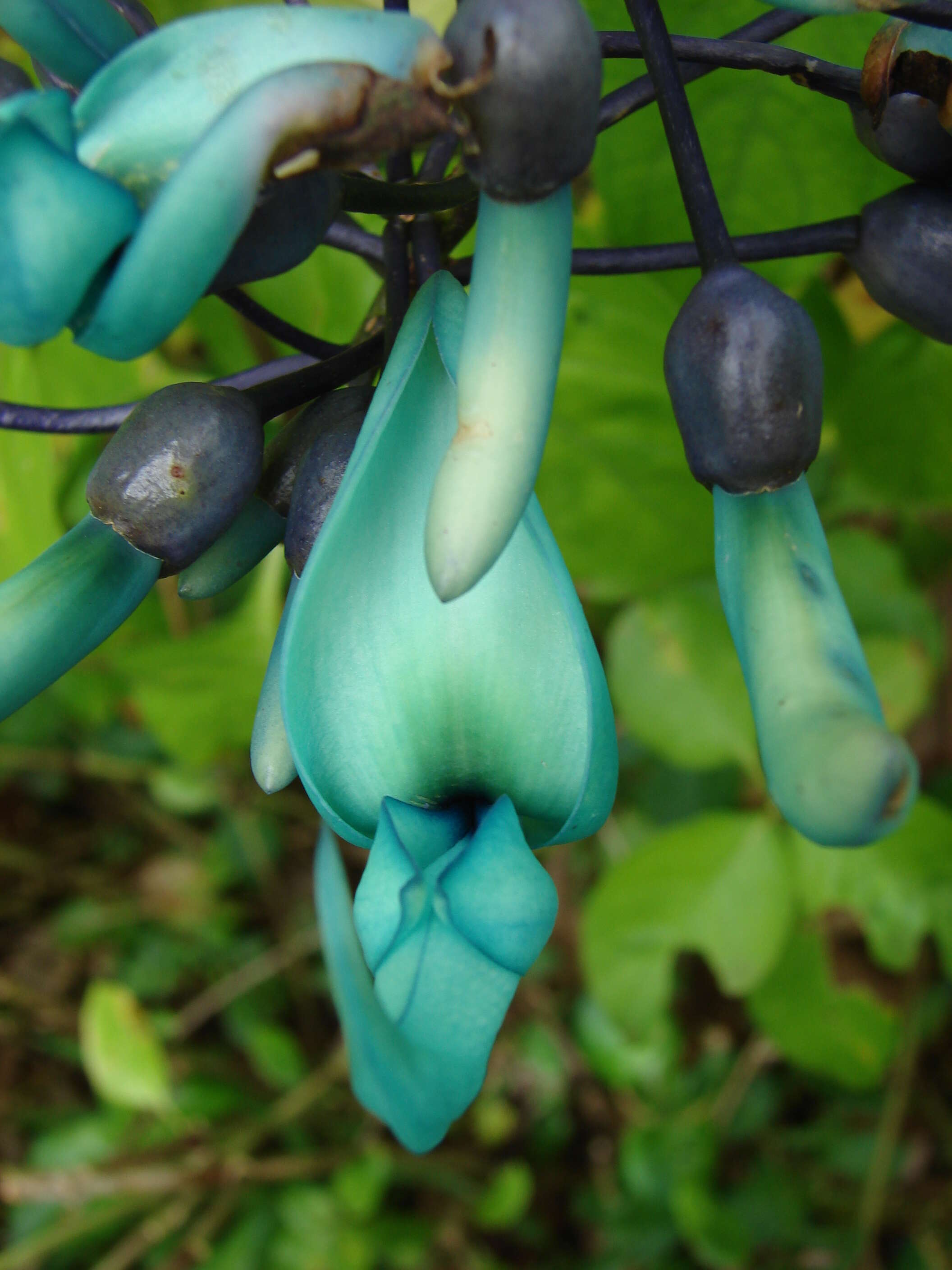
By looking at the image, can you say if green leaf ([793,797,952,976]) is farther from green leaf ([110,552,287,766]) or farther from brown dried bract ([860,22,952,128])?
brown dried bract ([860,22,952,128])

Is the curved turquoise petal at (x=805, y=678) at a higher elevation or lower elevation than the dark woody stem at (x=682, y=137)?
lower

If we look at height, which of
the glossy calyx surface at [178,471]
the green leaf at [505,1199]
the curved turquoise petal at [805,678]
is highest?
the glossy calyx surface at [178,471]

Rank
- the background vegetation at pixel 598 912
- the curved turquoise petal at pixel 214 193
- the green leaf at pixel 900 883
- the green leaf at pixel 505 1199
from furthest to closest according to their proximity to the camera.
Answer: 1. the green leaf at pixel 505 1199
2. the green leaf at pixel 900 883
3. the background vegetation at pixel 598 912
4. the curved turquoise petal at pixel 214 193

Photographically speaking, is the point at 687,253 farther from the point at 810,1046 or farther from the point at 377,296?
the point at 810,1046

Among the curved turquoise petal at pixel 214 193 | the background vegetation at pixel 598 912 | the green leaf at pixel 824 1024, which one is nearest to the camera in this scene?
the curved turquoise petal at pixel 214 193

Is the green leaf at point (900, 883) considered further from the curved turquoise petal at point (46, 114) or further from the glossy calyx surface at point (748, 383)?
the curved turquoise petal at point (46, 114)

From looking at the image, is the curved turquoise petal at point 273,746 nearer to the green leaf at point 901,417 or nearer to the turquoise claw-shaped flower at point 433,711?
the turquoise claw-shaped flower at point 433,711

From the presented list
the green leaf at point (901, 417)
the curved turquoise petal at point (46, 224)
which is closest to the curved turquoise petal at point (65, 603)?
the curved turquoise petal at point (46, 224)

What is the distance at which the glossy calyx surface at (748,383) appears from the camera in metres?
0.32

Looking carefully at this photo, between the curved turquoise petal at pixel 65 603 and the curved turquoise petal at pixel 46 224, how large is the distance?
109 millimetres

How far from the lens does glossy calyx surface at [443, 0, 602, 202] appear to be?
254 mm

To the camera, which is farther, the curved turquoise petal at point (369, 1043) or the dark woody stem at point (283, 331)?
the dark woody stem at point (283, 331)

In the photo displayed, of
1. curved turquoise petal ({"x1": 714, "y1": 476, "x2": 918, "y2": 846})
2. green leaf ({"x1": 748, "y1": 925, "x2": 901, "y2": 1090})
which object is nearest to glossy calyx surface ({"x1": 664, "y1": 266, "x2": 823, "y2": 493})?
curved turquoise petal ({"x1": 714, "y1": 476, "x2": 918, "y2": 846})

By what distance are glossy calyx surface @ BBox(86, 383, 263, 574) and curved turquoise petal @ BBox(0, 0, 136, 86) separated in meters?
0.11
